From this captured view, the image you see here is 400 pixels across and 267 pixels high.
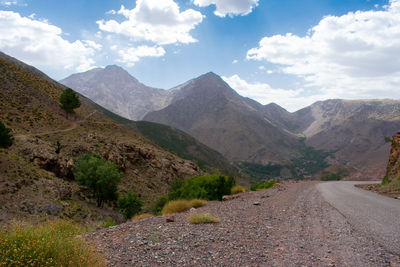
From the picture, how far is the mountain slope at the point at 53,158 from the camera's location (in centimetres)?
2294

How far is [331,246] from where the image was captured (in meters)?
5.68

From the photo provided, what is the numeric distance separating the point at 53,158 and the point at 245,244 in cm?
3479

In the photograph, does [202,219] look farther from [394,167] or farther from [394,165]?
[394,165]

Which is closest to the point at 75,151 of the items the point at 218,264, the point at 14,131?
the point at 14,131

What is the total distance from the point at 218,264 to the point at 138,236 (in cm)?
264

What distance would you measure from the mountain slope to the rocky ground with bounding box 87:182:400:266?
1166 centimetres

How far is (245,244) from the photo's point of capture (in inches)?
233

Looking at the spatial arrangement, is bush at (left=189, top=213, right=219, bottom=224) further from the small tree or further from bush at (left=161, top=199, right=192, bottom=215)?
the small tree

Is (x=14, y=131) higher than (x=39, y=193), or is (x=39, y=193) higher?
(x=14, y=131)

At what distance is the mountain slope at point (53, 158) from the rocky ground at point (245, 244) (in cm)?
1166

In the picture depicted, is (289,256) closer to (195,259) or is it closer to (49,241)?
(195,259)

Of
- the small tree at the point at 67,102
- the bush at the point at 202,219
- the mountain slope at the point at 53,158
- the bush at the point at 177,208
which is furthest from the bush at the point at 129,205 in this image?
the small tree at the point at 67,102

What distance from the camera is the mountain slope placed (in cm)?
2294

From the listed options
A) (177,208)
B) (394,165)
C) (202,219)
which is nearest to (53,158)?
(177,208)
